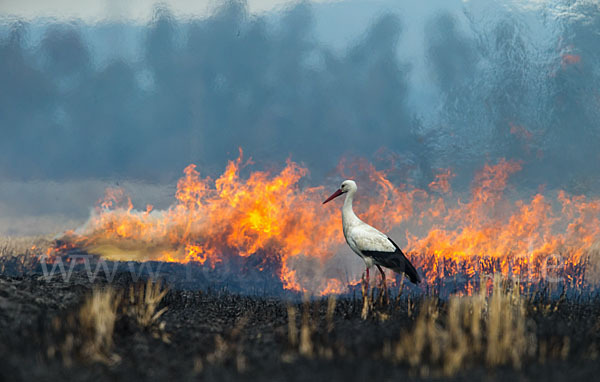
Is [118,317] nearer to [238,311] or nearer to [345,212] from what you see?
[238,311]

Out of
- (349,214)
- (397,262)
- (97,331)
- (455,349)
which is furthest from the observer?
(349,214)

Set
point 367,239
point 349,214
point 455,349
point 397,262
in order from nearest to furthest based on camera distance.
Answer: point 455,349, point 397,262, point 367,239, point 349,214

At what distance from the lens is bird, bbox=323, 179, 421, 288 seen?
1278 centimetres

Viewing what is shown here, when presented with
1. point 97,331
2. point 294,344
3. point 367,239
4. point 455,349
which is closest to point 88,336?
point 97,331

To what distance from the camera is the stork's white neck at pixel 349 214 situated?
1366 cm

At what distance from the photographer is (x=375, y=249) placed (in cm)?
1290

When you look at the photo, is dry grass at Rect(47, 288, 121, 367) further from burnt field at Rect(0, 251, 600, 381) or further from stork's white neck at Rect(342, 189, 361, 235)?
stork's white neck at Rect(342, 189, 361, 235)

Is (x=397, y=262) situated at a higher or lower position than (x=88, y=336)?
higher

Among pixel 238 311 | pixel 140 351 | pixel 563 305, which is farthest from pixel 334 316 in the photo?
pixel 563 305

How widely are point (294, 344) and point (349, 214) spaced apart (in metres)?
6.08

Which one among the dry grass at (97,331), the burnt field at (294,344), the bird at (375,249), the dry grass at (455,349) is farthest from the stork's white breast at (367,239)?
the dry grass at (97,331)

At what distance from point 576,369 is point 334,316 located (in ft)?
17.8

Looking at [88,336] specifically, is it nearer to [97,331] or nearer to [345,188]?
[97,331]

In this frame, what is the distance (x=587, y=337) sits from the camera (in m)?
9.27
